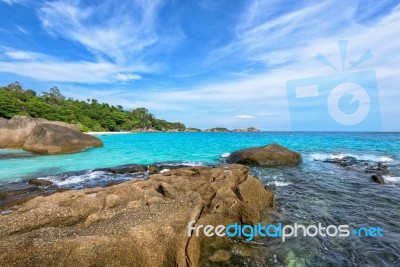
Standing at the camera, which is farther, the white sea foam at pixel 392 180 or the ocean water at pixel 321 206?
the white sea foam at pixel 392 180

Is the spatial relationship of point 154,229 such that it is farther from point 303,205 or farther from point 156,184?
point 303,205

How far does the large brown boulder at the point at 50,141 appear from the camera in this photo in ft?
84.7

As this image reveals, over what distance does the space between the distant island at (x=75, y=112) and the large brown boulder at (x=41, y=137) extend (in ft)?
140

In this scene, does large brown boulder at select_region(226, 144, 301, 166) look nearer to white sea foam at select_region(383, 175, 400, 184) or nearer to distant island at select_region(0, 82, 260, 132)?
white sea foam at select_region(383, 175, 400, 184)

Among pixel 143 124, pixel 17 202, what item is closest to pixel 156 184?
pixel 17 202

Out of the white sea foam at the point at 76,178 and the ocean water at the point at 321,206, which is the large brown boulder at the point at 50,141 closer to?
the ocean water at the point at 321,206

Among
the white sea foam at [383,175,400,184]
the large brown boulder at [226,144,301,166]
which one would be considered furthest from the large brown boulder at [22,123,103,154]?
the white sea foam at [383,175,400,184]

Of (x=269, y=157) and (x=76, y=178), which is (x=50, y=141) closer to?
(x=76, y=178)

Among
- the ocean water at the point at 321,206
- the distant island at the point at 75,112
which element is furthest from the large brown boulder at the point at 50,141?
the distant island at the point at 75,112

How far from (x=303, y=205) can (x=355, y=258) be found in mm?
3690

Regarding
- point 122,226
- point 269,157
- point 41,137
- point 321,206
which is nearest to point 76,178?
point 122,226

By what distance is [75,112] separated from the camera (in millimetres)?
91625

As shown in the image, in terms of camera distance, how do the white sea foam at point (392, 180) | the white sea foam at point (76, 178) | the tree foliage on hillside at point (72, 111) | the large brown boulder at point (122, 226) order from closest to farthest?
the large brown boulder at point (122, 226) → the white sea foam at point (76, 178) → the white sea foam at point (392, 180) → the tree foliage on hillside at point (72, 111)

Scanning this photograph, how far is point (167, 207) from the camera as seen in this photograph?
21.4 feet
